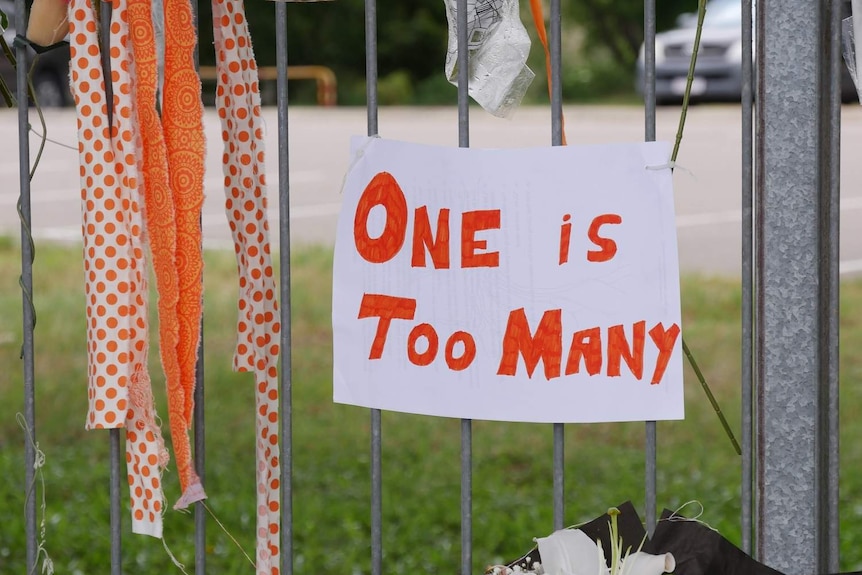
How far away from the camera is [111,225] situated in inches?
74.4

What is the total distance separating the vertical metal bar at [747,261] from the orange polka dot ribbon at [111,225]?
882mm

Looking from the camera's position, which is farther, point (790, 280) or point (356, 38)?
point (356, 38)

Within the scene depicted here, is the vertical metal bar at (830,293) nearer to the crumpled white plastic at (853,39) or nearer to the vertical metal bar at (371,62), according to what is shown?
the crumpled white plastic at (853,39)

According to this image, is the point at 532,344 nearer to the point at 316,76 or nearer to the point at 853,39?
the point at 853,39

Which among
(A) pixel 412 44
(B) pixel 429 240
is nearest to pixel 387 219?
(B) pixel 429 240

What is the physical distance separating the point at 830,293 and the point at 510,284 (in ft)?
1.46

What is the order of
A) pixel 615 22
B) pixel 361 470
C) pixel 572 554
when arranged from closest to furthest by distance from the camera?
1. pixel 572 554
2. pixel 361 470
3. pixel 615 22

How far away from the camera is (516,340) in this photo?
5.98 feet

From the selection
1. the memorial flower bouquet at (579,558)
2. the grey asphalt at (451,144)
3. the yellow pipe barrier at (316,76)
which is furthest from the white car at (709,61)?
the memorial flower bouquet at (579,558)

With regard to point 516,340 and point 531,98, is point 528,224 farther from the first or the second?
point 531,98

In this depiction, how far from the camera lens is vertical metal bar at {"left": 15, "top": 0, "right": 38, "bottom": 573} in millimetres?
1955

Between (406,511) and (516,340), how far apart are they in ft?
8.77

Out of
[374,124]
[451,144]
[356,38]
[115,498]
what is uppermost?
[356,38]

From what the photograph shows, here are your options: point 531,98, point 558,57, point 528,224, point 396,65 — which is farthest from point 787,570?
point 396,65
